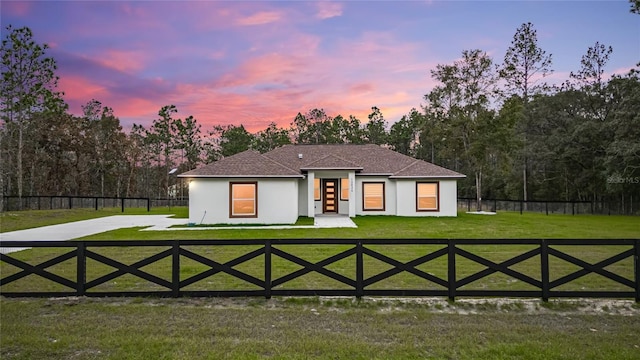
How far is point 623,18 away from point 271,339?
28454 millimetres

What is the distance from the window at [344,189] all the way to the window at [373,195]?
3.71 ft

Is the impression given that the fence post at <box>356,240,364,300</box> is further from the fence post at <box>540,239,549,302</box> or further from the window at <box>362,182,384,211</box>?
the window at <box>362,182,384,211</box>

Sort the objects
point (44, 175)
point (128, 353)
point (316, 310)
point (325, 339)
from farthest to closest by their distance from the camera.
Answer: point (44, 175)
point (316, 310)
point (325, 339)
point (128, 353)

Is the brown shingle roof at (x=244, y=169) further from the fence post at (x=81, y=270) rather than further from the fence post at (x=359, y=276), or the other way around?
the fence post at (x=359, y=276)

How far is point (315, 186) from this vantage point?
24688mm

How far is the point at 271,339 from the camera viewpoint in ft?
15.0

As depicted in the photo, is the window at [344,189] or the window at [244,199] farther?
the window at [344,189]

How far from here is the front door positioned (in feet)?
81.2

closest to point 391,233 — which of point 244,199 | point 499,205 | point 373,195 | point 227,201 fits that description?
point 244,199

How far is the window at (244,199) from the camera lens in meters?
19.7

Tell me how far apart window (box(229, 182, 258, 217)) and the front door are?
6247 millimetres

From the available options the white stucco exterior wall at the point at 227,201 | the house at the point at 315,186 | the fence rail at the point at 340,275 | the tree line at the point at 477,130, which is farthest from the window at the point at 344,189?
the fence rail at the point at 340,275

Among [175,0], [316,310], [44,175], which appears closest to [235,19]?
[175,0]

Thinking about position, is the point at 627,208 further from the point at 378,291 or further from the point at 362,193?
the point at 378,291
